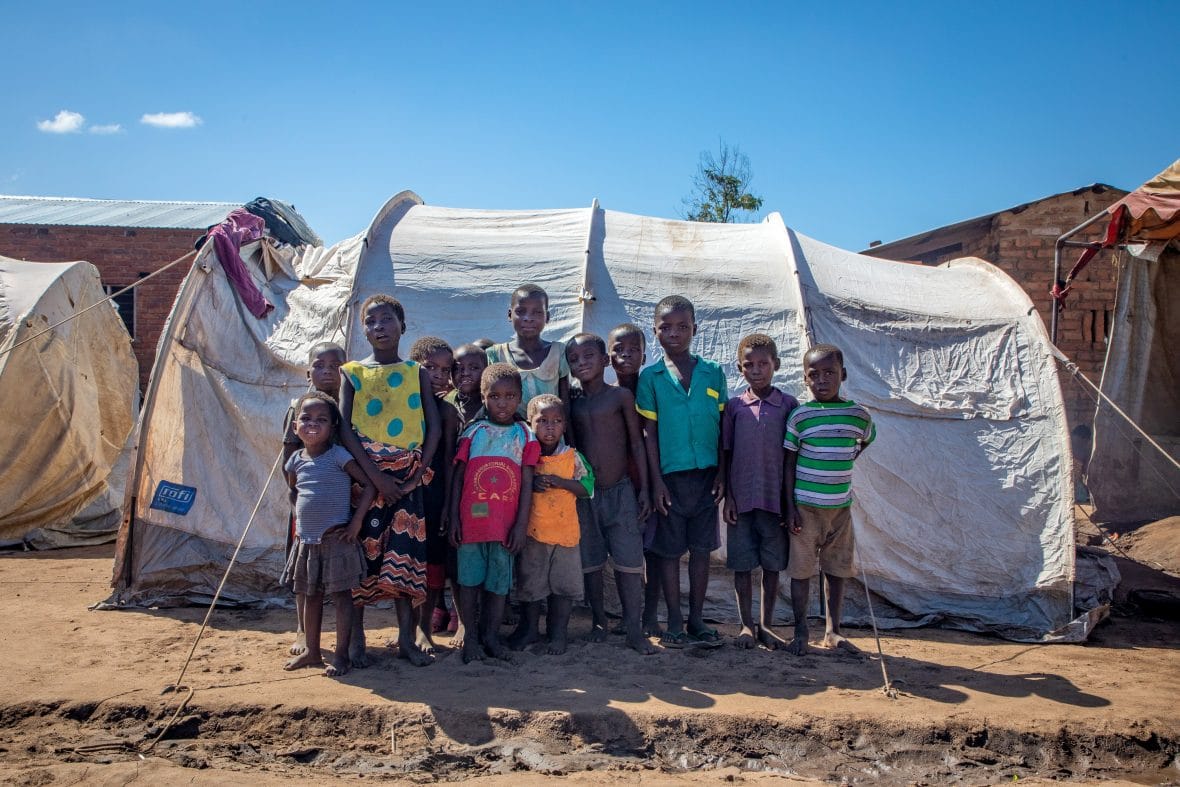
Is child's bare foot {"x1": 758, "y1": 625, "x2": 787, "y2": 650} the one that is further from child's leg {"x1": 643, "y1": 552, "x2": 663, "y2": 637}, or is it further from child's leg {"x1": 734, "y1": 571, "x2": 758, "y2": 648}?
child's leg {"x1": 643, "y1": 552, "x2": 663, "y2": 637}

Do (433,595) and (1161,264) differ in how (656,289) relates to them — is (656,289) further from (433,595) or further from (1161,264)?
(1161,264)

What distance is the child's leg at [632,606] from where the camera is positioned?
153 inches

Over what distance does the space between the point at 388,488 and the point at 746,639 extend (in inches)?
71.9

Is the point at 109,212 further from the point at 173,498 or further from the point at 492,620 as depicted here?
the point at 492,620

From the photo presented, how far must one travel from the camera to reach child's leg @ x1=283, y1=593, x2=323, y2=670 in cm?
356

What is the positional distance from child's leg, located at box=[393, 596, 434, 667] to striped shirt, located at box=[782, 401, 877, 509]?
5.94 feet

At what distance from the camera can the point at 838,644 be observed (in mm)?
4043

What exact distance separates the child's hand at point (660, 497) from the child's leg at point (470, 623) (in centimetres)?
91

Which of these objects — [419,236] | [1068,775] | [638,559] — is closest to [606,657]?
[638,559]

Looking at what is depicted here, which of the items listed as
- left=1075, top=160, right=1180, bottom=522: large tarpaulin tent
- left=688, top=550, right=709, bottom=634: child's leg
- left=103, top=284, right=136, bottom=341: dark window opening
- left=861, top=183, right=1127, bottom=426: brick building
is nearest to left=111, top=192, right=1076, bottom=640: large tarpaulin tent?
left=688, top=550, right=709, bottom=634: child's leg

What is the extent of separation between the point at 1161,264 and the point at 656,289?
15.4 feet

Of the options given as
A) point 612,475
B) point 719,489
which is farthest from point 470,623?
point 719,489

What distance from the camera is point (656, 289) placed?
5.19 m

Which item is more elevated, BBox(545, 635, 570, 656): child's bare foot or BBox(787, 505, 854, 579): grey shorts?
BBox(787, 505, 854, 579): grey shorts
